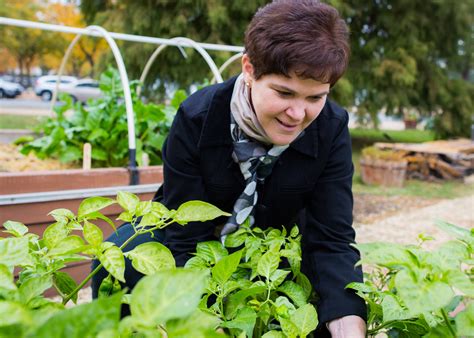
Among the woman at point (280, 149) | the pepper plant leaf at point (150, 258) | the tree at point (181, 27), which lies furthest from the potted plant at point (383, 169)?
the pepper plant leaf at point (150, 258)

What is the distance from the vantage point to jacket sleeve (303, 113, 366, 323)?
1.20m

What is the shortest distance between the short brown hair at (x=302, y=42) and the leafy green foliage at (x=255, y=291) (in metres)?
0.37

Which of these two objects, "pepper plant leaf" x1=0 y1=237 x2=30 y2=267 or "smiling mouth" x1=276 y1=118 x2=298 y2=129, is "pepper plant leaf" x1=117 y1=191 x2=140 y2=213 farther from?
"smiling mouth" x1=276 y1=118 x2=298 y2=129

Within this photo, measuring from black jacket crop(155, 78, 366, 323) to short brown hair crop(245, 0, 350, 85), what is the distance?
0.30 meters

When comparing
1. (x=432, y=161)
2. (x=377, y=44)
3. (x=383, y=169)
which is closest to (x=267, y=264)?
(x=383, y=169)

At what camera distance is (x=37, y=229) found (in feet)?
8.93

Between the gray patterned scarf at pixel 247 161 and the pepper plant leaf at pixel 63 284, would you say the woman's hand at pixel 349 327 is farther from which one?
the pepper plant leaf at pixel 63 284

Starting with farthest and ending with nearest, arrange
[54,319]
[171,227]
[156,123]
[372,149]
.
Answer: [372,149] → [156,123] → [171,227] → [54,319]

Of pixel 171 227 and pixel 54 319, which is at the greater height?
pixel 54 319

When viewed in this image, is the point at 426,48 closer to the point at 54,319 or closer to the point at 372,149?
the point at 372,149

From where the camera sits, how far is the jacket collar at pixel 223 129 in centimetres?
153

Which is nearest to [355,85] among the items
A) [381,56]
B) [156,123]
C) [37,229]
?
[381,56]

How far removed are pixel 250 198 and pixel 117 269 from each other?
85cm

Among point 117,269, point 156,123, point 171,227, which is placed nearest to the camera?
point 117,269
